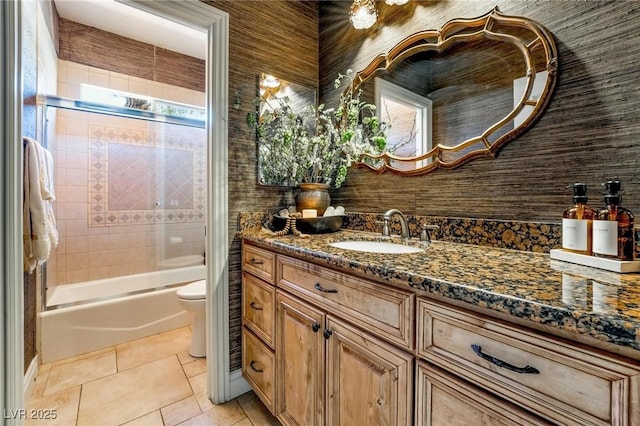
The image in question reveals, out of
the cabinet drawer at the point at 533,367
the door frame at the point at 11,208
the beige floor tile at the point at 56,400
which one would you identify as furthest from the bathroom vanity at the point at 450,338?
the beige floor tile at the point at 56,400

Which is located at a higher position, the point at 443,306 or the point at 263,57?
the point at 263,57

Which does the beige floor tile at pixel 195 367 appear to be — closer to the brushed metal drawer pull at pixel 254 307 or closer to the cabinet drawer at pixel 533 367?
the brushed metal drawer pull at pixel 254 307

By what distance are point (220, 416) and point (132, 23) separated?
3.02m

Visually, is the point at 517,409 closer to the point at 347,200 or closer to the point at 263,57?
the point at 347,200

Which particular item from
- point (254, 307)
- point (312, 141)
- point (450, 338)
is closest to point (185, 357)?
point (254, 307)

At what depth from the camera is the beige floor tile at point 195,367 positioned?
178 centimetres

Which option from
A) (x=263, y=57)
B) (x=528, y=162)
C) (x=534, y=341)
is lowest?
(x=534, y=341)

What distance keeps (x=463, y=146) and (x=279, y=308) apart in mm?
1082

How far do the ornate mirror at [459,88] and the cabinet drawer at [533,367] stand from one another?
2.74 feet

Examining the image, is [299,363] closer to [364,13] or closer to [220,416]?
[220,416]

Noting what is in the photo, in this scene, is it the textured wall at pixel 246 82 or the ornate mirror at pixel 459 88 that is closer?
the ornate mirror at pixel 459 88

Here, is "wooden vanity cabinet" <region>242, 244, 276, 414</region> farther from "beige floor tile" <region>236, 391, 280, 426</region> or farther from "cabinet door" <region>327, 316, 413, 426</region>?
"cabinet door" <region>327, 316, 413, 426</region>

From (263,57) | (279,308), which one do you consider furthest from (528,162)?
(263,57)

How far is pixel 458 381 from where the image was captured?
2.06 ft
